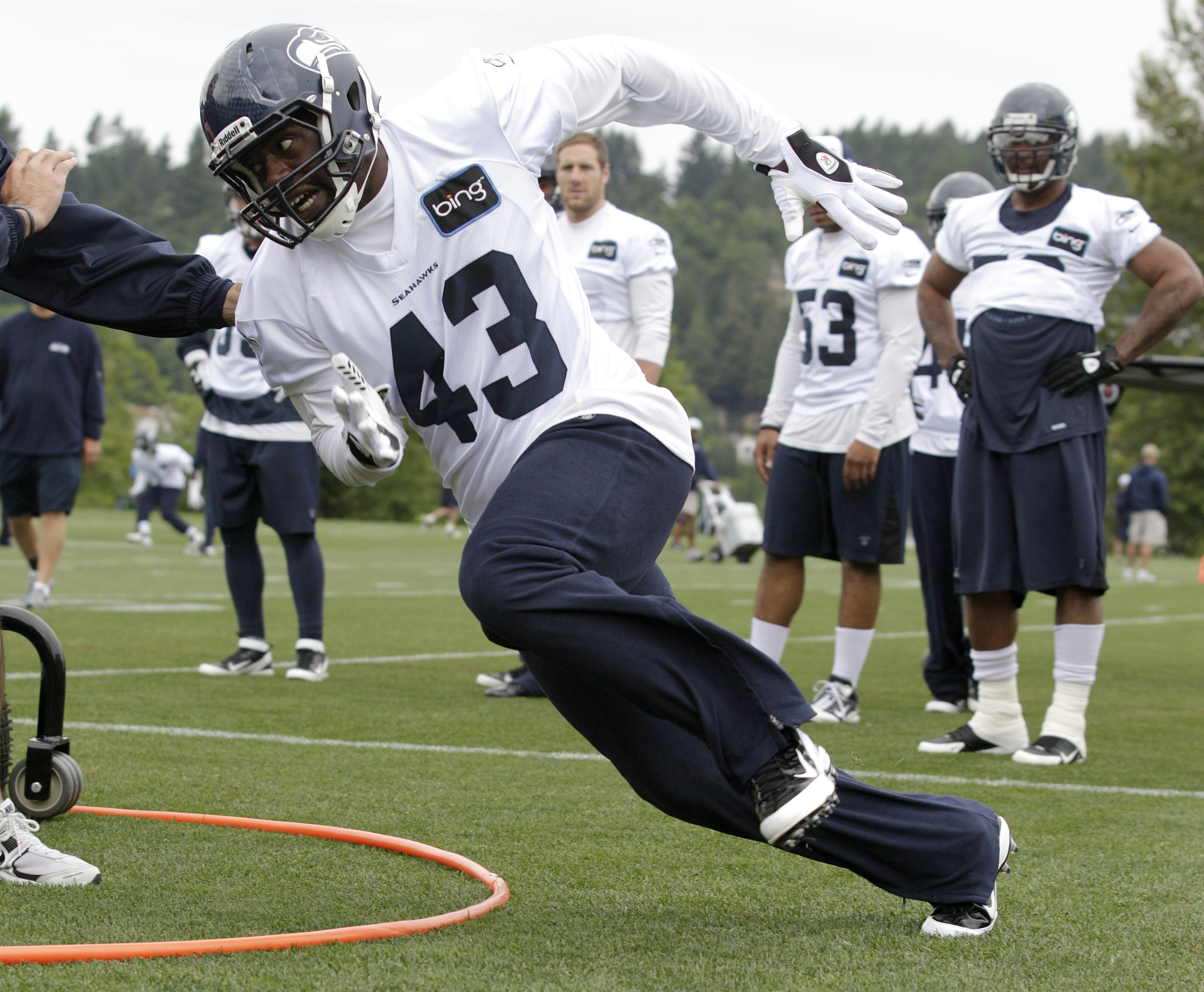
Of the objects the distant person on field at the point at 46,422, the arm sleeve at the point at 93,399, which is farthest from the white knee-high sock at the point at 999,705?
the arm sleeve at the point at 93,399

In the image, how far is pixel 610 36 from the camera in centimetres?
336

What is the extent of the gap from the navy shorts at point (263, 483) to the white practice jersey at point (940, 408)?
3.09 meters

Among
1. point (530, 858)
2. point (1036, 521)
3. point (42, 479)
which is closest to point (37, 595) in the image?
point (42, 479)

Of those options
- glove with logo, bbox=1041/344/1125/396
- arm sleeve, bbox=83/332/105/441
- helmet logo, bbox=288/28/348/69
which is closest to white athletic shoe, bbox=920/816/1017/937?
helmet logo, bbox=288/28/348/69

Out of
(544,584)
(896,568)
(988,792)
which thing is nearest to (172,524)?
(896,568)

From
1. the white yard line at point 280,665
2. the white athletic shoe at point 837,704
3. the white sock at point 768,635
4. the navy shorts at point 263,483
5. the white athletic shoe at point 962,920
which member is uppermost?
the navy shorts at point 263,483

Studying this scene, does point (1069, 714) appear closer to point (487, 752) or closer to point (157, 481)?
point (487, 752)

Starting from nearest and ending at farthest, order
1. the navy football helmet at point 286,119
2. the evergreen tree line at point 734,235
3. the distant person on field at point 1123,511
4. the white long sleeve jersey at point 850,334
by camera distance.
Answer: the navy football helmet at point 286,119 → the white long sleeve jersey at point 850,334 → the distant person on field at point 1123,511 → the evergreen tree line at point 734,235

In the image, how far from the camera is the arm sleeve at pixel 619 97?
124 inches

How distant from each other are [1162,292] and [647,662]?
356 centimetres

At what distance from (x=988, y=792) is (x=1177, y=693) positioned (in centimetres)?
377

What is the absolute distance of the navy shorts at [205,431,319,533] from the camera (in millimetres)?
7375

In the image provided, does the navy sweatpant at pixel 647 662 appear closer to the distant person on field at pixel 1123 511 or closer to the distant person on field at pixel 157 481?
the distant person on field at pixel 157 481

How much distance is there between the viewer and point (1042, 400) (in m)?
5.36
